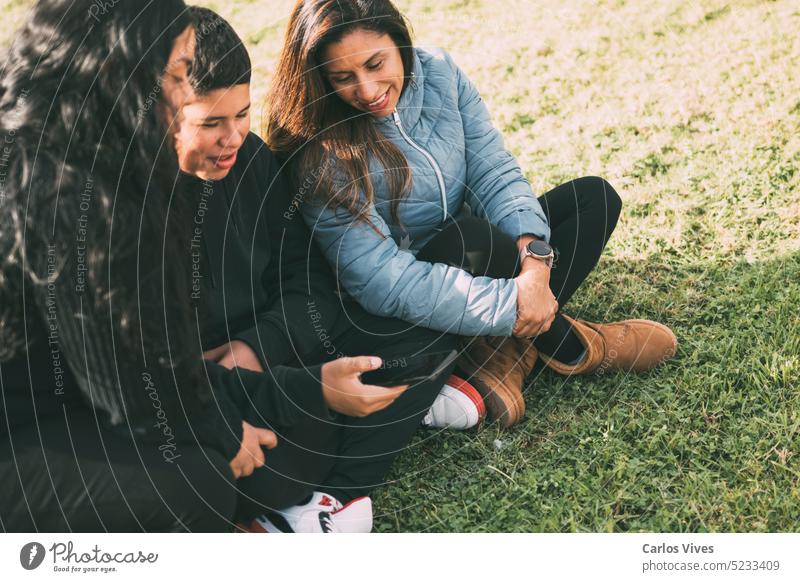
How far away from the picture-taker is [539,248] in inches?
79.0

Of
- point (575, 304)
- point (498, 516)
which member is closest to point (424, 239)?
point (575, 304)

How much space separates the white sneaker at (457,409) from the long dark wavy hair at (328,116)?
44 cm

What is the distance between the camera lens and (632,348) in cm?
207

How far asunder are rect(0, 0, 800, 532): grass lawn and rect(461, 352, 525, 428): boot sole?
0.12ft

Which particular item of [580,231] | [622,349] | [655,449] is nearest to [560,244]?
[580,231]

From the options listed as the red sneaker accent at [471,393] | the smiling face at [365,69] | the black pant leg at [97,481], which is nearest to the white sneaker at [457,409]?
the red sneaker accent at [471,393]

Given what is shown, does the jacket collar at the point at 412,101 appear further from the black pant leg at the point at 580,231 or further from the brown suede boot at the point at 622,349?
the brown suede boot at the point at 622,349

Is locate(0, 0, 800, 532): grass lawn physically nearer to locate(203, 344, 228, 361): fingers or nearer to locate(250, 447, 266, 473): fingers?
locate(250, 447, 266, 473): fingers

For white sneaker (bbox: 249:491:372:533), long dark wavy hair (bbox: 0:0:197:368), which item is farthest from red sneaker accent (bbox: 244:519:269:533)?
long dark wavy hair (bbox: 0:0:197:368)

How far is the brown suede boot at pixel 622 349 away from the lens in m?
2.06
